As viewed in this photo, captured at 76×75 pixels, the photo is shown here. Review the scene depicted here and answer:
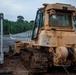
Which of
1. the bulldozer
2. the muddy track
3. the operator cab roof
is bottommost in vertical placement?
the muddy track

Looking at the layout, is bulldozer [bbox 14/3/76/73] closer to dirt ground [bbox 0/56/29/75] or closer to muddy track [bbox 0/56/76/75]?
muddy track [bbox 0/56/76/75]

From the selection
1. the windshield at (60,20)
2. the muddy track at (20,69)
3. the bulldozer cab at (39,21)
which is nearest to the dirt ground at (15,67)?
the muddy track at (20,69)

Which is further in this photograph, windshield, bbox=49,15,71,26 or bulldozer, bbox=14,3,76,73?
windshield, bbox=49,15,71,26

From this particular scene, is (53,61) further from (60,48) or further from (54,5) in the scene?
(54,5)

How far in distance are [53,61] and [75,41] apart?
1276 mm

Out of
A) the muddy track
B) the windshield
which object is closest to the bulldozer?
the windshield

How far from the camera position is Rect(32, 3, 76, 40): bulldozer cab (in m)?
11.1

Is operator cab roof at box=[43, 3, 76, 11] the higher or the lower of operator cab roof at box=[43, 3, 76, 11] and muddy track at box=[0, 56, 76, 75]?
the higher

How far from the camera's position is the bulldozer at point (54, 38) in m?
10.3

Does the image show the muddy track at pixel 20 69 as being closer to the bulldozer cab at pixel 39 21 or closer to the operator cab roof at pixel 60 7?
the bulldozer cab at pixel 39 21

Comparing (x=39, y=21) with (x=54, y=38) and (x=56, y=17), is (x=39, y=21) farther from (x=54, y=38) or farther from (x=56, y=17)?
(x=54, y=38)

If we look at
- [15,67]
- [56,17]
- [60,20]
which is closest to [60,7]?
[56,17]

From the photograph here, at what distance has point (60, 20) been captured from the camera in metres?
11.5

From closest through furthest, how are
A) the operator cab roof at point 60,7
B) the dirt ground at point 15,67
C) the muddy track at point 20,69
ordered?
the operator cab roof at point 60,7
the muddy track at point 20,69
the dirt ground at point 15,67
